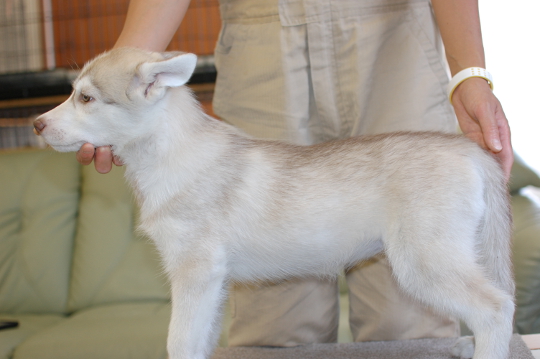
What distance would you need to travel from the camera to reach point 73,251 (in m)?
3.62

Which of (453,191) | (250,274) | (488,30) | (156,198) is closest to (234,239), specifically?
(250,274)

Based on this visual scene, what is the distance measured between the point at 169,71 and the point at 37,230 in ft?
8.52

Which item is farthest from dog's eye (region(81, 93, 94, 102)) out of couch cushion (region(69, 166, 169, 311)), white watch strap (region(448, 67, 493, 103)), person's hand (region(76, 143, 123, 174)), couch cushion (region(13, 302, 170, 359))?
couch cushion (region(69, 166, 169, 311))

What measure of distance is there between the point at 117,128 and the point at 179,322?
0.64 meters

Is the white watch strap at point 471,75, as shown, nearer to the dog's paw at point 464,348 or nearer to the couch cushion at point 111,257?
the dog's paw at point 464,348

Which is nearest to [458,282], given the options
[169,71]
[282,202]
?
[282,202]

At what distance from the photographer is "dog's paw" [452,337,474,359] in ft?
5.51

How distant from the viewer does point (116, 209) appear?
11.9ft

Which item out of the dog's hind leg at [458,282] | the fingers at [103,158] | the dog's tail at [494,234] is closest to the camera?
the dog's hind leg at [458,282]

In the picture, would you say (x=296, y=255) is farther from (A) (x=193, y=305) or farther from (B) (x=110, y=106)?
(B) (x=110, y=106)

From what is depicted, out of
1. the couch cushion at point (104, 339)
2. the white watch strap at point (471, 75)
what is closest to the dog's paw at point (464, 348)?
the white watch strap at point (471, 75)

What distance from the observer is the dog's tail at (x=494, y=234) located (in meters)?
1.49

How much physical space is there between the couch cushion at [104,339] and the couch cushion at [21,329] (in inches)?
2.6

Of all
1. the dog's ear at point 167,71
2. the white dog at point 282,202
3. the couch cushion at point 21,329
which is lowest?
the couch cushion at point 21,329
